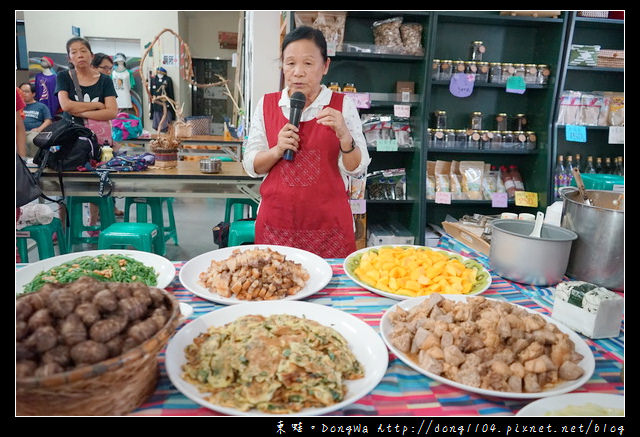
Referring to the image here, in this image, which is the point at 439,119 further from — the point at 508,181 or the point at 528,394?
the point at 528,394

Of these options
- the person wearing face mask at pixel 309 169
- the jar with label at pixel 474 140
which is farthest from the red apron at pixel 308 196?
the jar with label at pixel 474 140

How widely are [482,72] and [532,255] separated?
2.69 meters

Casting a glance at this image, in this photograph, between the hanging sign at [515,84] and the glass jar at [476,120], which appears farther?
the glass jar at [476,120]

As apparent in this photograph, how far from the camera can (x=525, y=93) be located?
3.89 meters

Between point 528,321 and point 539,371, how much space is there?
177 mm

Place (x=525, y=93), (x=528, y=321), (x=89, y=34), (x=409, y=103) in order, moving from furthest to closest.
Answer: (x=89, y=34) < (x=525, y=93) < (x=409, y=103) < (x=528, y=321)

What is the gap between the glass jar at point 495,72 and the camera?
3.59 metres

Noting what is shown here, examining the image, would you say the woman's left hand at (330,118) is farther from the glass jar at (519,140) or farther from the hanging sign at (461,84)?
the glass jar at (519,140)

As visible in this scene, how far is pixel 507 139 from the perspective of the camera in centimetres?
378

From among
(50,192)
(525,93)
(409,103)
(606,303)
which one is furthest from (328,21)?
(606,303)

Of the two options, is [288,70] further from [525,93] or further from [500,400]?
[525,93]

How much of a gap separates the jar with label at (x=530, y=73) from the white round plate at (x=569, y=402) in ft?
11.2

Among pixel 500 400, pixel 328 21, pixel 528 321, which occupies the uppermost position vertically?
pixel 328 21

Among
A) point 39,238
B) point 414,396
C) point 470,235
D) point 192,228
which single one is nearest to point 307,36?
point 470,235
